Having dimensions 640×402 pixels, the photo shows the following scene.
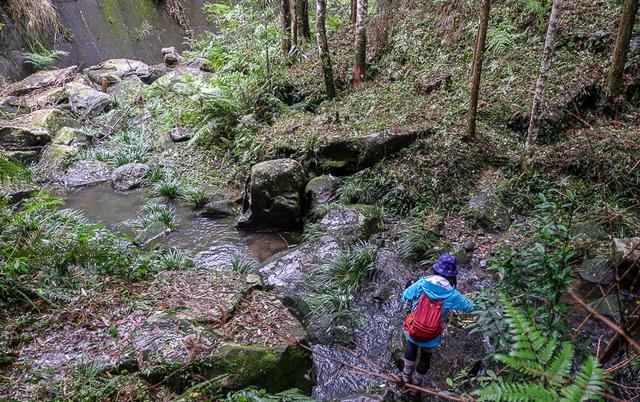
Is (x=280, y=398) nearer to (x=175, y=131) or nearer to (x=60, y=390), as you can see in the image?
(x=60, y=390)

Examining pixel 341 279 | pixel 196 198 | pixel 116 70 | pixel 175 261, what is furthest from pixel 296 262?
pixel 116 70

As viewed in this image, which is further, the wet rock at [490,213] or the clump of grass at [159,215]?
the clump of grass at [159,215]

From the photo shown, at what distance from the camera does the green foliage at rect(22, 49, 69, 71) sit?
14.5 metres

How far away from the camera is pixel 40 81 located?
46.7 ft

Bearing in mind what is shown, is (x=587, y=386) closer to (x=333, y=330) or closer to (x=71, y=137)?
(x=333, y=330)

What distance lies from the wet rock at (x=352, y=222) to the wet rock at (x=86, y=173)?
23.1 feet

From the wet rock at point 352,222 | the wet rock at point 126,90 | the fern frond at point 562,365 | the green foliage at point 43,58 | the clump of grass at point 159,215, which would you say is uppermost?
the green foliage at point 43,58

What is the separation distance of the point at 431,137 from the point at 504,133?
52.5 inches

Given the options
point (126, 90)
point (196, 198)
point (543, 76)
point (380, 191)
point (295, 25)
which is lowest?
point (196, 198)

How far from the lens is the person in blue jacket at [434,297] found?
12.9ft

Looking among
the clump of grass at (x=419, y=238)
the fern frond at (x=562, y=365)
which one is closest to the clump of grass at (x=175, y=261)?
the clump of grass at (x=419, y=238)

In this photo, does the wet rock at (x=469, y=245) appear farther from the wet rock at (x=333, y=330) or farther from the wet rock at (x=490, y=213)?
the wet rock at (x=333, y=330)

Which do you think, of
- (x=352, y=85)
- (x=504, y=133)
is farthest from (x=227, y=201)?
(x=504, y=133)

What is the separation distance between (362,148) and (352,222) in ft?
6.06
